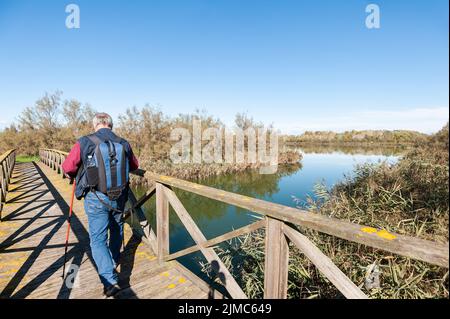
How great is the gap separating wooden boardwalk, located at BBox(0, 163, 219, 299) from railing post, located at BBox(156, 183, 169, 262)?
0.18 metres

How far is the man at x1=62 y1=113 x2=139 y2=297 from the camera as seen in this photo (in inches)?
93.2

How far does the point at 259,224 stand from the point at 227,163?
1883 cm

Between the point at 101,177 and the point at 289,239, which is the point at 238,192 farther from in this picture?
the point at 289,239

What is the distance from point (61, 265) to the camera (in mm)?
3086

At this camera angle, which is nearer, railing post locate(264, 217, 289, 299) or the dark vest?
railing post locate(264, 217, 289, 299)

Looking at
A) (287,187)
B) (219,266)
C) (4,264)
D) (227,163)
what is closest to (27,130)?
(227,163)

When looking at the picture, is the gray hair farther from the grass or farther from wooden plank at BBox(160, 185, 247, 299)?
the grass

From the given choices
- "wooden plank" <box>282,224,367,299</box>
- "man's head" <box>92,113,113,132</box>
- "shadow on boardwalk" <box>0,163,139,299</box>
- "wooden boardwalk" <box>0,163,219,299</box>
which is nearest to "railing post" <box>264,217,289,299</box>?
"wooden plank" <box>282,224,367,299</box>

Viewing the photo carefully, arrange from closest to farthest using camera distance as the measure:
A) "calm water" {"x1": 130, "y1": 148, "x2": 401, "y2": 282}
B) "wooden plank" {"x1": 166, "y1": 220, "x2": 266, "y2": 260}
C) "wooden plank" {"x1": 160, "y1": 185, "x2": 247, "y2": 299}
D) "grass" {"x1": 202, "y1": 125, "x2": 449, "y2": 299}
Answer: "wooden plank" {"x1": 166, "y1": 220, "x2": 266, "y2": 260} < "wooden plank" {"x1": 160, "y1": 185, "x2": 247, "y2": 299} < "grass" {"x1": 202, "y1": 125, "x2": 449, "y2": 299} < "calm water" {"x1": 130, "y1": 148, "x2": 401, "y2": 282}

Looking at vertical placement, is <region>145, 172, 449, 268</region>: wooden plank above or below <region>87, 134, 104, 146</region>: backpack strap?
below

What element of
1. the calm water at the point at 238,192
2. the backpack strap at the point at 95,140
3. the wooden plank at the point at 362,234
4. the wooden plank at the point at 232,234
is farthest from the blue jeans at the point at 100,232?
the calm water at the point at 238,192

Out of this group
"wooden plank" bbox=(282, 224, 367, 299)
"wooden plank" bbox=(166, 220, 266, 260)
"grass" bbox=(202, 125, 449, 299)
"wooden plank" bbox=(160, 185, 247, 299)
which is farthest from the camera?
"grass" bbox=(202, 125, 449, 299)

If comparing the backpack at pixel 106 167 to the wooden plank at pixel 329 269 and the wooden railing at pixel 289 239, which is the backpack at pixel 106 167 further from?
the wooden plank at pixel 329 269

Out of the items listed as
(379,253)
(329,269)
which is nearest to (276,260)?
(329,269)
